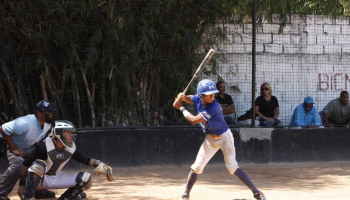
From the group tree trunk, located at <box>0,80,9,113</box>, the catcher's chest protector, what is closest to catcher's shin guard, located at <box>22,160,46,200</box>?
the catcher's chest protector

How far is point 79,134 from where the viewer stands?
9711 millimetres

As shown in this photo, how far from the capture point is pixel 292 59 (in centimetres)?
1166

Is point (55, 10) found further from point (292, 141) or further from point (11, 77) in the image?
point (292, 141)

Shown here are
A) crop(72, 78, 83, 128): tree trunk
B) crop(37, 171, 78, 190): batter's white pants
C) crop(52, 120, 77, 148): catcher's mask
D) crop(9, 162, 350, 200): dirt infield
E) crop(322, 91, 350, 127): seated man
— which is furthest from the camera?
crop(322, 91, 350, 127): seated man

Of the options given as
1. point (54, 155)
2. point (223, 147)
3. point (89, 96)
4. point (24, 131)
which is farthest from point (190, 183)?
point (89, 96)

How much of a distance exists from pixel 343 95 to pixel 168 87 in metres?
3.57

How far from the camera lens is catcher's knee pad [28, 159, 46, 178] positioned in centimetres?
643

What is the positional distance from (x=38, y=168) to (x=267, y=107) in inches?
223

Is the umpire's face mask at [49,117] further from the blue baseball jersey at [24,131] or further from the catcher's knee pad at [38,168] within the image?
the catcher's knee pad at [38,168]

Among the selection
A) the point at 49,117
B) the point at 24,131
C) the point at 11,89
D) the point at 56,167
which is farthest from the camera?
the point at 11,89

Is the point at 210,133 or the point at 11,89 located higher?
the point at 11,89

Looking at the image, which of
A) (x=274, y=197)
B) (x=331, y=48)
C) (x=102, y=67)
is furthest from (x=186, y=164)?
(x=331, y=48)

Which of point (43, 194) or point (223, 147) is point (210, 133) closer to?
point (223, 147)

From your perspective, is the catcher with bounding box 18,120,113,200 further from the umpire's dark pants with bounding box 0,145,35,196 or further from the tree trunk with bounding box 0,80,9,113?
the tree trunk with bounding box 0,80,9,113
